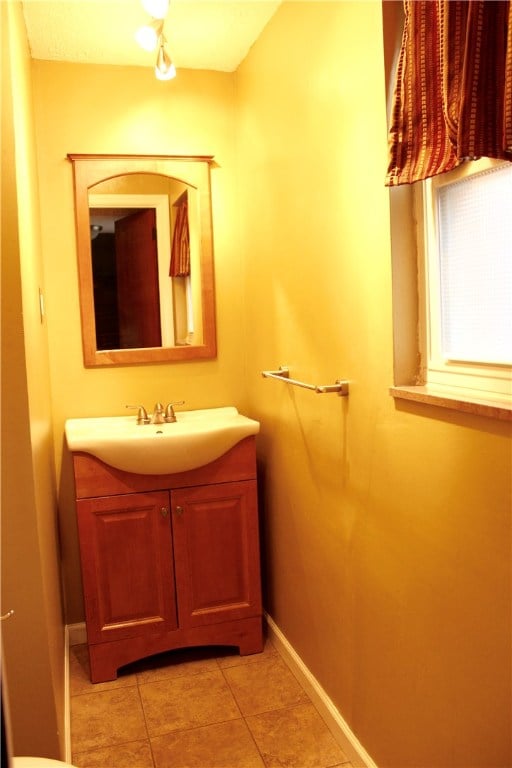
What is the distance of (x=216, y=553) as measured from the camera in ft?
8.55

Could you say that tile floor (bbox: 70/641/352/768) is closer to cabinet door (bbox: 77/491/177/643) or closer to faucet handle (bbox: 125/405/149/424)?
cabinet door (bbox: 77/491/177/643)

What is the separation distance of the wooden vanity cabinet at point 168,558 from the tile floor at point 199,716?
8 centimetres

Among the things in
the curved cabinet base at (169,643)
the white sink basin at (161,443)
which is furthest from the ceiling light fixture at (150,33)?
the curved cabinet base at (169,643)

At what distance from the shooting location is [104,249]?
278 centimetres

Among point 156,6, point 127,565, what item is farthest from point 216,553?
point 156,6

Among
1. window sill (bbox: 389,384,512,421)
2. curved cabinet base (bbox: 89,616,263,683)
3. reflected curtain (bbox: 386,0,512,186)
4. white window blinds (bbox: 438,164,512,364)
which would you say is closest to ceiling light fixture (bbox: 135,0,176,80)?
reflected curtain (bbox: 386,0,512,186)

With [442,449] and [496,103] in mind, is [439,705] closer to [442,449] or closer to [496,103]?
[442,449]

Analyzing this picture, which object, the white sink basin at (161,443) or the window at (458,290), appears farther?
the white sink basin at (161,443)

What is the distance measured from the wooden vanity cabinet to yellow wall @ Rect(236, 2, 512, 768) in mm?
145

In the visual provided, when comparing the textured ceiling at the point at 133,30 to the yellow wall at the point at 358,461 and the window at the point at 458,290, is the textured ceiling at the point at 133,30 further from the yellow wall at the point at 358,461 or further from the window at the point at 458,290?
the window at the point at 458,290

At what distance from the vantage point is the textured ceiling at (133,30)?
2297 millimetres

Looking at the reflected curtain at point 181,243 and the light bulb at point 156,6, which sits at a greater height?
the light bulb at point 156,6

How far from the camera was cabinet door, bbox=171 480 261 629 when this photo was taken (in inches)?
101

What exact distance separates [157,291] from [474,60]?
1.85 m
